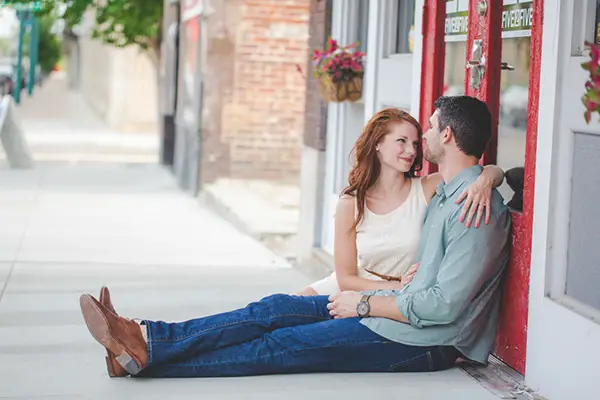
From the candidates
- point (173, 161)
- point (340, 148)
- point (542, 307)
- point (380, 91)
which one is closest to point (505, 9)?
point (542, 307)

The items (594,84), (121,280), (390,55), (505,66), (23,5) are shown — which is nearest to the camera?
(594,84)

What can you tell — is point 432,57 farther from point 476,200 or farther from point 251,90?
point 251,90

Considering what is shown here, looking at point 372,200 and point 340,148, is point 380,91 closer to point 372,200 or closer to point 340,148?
point 340,148

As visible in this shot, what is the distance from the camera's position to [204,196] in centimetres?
1336

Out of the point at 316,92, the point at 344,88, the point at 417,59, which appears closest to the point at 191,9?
the point at 316,92

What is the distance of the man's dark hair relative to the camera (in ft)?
15.4

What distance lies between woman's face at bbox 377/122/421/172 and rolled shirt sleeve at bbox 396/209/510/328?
38 cm

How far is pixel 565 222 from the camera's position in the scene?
4.42m

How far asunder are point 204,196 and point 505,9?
8.41 meters

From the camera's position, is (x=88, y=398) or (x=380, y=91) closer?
(x=88, y=398)

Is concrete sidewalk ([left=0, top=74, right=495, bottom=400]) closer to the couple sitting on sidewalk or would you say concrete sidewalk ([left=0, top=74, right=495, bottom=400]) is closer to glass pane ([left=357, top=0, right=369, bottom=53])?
the couple sitting on sidewalk

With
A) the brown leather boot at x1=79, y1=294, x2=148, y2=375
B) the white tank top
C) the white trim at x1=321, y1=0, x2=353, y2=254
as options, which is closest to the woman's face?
the white tank top

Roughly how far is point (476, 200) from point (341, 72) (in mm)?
3025

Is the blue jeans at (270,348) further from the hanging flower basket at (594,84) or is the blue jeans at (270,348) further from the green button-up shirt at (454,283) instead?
the hanging flower basket at (594,84)
